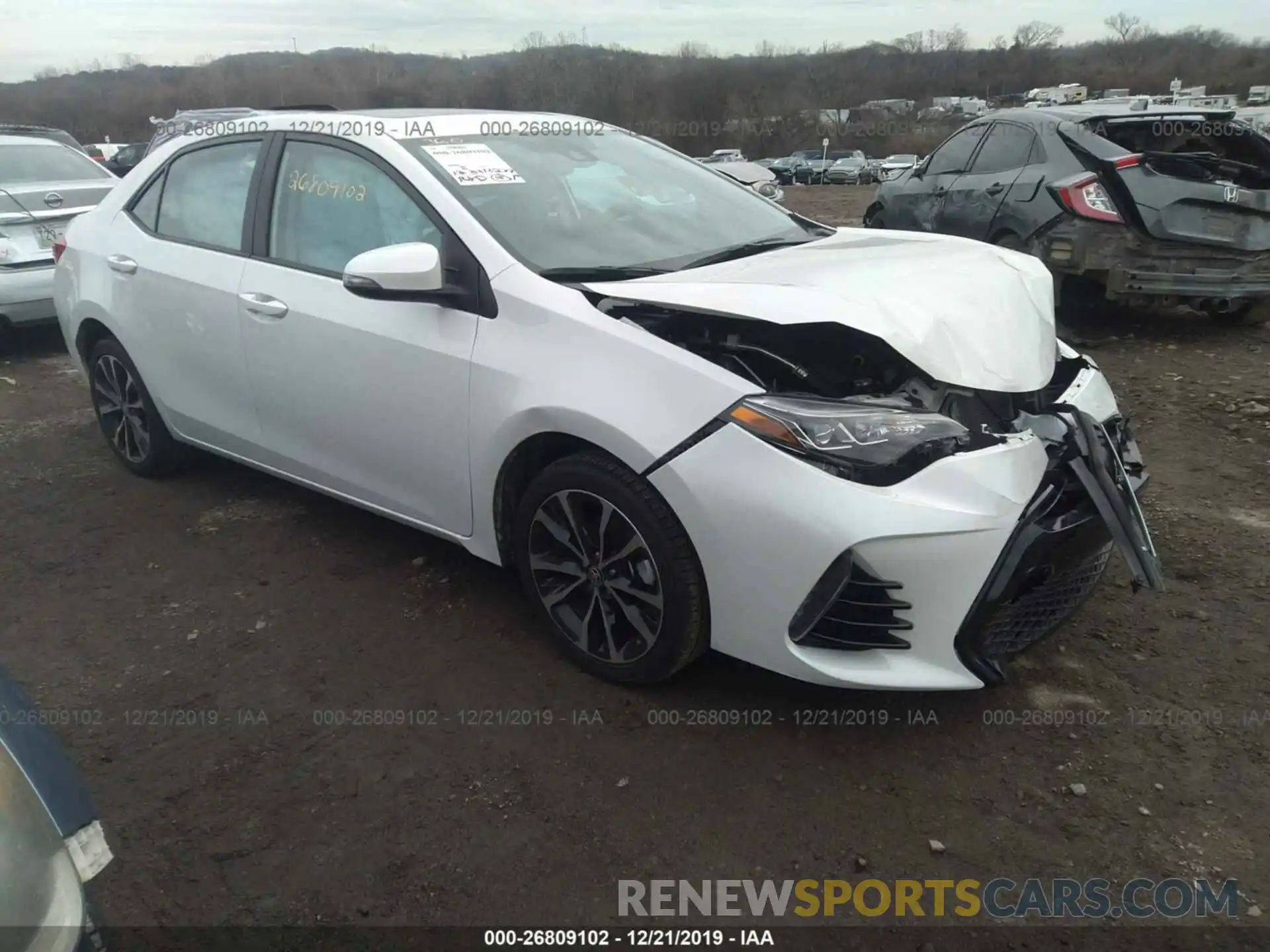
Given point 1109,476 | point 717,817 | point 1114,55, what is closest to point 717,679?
point 717,817

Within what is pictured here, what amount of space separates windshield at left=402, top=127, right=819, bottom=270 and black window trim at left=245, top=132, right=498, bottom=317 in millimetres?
108

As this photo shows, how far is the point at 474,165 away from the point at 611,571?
1.48 metres

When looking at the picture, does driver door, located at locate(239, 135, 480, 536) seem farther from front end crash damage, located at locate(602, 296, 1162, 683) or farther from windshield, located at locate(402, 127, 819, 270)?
front end crash damage, located at locate(602, 296, 1162, 683)

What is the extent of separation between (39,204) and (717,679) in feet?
22.3

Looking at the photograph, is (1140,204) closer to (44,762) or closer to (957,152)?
(957,152)

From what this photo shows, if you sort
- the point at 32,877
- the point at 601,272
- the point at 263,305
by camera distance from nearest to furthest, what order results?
the point at 32,877 < the point at 601,272 < the point at 263,305

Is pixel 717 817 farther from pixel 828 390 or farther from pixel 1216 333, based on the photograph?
pixel 1216 333

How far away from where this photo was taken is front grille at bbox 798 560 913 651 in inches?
89.8

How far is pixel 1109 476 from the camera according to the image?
2.48 m

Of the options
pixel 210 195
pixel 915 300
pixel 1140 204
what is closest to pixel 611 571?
pixel 915 300

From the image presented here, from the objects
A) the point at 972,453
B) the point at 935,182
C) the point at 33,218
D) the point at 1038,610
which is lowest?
the point at 1038,610

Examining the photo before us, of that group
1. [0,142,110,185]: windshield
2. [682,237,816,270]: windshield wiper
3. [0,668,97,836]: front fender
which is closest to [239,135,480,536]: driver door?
[682,237,816,270]: windshield wiper

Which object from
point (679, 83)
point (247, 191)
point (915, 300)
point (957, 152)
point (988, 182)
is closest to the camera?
point (915, 300)

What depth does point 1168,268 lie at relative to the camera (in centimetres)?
589
